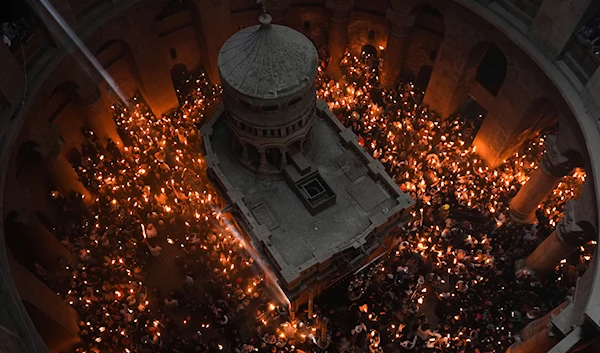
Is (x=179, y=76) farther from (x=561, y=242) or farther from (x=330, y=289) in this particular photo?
(x=561, y=242)

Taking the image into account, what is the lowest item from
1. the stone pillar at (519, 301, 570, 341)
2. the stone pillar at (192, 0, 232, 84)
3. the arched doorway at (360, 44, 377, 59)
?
the stone pillar at (519, 301, 570, 341)

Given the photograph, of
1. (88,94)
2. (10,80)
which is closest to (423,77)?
(88,94)

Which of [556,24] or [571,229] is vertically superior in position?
[556,24]

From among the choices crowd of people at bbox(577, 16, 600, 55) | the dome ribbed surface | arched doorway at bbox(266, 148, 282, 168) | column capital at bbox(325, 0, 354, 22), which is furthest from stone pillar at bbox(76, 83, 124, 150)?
crowd of people at bbox(577, 16, 600, 55)

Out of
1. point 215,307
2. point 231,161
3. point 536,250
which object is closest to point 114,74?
point 231,161

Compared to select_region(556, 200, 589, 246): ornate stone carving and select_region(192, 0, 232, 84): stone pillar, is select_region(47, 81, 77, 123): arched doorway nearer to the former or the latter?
select_region(192, 0, 232, 84): stone pillar

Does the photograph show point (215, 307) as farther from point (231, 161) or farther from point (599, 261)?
point (599, 261)
